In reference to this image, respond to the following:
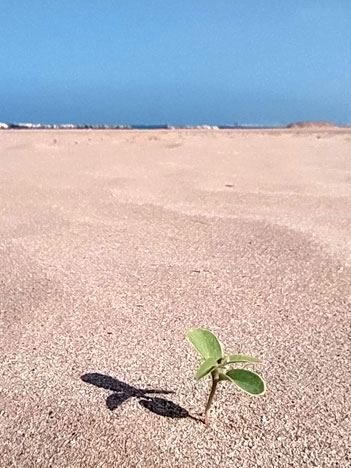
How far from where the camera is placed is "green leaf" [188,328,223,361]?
34.6 inches

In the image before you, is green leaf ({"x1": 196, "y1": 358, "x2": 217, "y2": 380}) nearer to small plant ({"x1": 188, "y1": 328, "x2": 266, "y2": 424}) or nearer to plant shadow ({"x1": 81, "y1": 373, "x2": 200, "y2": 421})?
small plant ({"x1": 188, "y1": 328, "x2": 266, "y2": 424})

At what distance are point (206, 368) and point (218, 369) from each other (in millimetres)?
30

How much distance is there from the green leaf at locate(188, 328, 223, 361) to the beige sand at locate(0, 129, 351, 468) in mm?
108

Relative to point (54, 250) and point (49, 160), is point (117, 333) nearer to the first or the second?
point (54, 250)

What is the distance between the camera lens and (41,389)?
38.3 inches

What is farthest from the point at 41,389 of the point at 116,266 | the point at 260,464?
the point at 116,266

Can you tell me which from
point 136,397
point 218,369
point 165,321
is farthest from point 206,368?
point 165,321

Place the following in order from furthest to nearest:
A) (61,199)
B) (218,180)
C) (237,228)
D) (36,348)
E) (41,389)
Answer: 1. (218,180)
2. (61,199)
3. (237,228)
4. (36,348)
5. (41,389)

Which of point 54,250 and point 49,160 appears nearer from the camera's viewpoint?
point 54,250

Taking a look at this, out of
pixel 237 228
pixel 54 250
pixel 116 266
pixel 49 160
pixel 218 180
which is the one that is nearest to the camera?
pixel 116 266

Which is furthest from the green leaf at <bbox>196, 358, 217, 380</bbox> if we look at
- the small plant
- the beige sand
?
the beige sand

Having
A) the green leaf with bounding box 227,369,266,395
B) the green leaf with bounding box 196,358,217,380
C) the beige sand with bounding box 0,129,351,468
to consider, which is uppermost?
the green leaf with bounding box 196,358,217,380

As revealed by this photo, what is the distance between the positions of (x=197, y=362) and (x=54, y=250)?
0.81 meters

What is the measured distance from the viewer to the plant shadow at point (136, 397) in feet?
2.99
